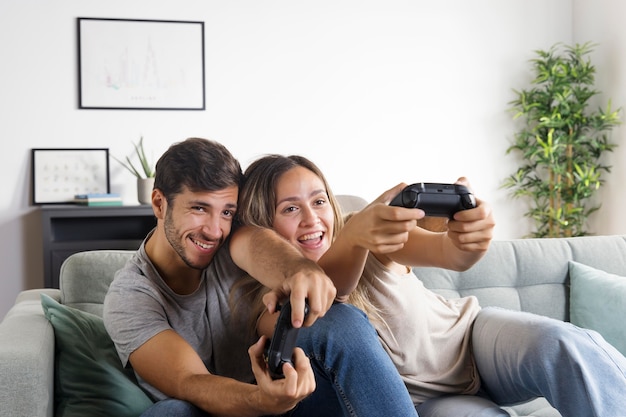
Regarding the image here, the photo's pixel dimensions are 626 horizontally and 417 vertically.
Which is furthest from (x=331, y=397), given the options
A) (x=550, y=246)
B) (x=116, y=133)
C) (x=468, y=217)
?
(x=116, y=133)

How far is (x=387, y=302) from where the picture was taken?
70.7 inches

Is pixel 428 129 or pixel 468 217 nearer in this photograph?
pixel 468 217

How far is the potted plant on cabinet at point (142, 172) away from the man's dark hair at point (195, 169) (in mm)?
2465

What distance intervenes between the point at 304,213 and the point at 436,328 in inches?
16.6

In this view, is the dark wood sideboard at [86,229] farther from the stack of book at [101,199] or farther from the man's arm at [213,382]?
the man's arm at [213,382]

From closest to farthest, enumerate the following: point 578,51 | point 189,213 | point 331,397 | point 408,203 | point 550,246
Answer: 1. point 408,203
2. point 331,397
3. point 189,213
4. point 550,246
5. point 578,51

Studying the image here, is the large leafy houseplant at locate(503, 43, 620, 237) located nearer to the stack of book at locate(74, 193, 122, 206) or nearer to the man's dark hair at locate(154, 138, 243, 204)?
the stack of book at locate(74, 193, 122, 206)

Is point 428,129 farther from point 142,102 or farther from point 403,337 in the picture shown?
point 403,337

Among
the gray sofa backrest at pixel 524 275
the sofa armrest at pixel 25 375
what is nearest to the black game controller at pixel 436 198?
the sofa armrest at pixel 25 375

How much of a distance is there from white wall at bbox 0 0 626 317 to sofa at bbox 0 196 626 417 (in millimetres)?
2193

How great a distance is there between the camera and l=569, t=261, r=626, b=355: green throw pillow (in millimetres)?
2336

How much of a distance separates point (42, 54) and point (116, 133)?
590mm

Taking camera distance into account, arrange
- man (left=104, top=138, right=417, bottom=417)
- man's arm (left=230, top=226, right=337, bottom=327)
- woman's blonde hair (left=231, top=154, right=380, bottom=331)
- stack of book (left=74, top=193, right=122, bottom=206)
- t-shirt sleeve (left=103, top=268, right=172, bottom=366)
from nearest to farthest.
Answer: man's arm (left=230, top=226, right=337, bottom=327)
man (left=104, top=138, right=417, bottom=417)
t-shirt sleeve (left=103, top=268, right=172, bottom=366)
woman's blonde hair (left=231, top=154, right=380, bottom=331)
stack of book (left=74, top=193, right=122, bottom=206)

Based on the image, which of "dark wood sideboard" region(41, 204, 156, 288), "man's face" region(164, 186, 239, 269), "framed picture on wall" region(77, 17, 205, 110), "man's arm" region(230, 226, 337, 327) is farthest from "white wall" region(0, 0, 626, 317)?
"man's arm" region(230, 226, 337, 327)
